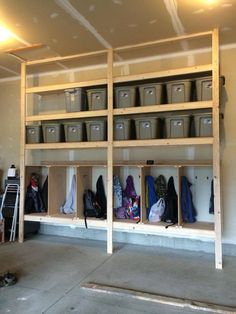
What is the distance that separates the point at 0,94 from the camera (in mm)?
5547

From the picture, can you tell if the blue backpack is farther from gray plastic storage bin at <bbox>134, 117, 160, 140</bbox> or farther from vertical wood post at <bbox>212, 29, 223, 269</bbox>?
gray plastic storage bin at <bbox>134, 117, 160, 140</bbox>

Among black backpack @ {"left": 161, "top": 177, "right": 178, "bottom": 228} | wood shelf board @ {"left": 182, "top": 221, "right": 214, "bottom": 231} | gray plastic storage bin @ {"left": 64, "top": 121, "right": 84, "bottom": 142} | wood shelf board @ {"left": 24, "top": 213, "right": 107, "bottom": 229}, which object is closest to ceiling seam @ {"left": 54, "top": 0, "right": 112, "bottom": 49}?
gray plastic storage bin @ {"left": 64, "top": 121, "right": 84, "bottom": 142}

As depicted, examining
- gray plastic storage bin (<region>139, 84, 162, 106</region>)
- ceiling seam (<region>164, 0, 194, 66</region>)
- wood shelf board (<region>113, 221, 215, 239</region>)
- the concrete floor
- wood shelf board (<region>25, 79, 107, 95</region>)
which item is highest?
ceiling seam (<region>164, 0, 194, 66</region>)

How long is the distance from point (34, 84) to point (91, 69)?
119 centimetres

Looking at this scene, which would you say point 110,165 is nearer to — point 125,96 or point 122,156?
point 122,156

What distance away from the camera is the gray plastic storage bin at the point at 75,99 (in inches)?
169

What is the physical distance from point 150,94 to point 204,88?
0.71 meters

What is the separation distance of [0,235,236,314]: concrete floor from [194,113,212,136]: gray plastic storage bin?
1665 millimetres

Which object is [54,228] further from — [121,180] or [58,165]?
[121,180]

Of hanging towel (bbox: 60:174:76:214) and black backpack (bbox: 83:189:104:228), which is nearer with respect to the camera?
black backpack (bbox: 83:189:104:228)

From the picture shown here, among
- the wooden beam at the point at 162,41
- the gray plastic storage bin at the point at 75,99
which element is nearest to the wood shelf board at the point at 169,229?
the gray plastic storage bin at the point at 75,99

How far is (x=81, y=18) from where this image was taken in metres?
3.30

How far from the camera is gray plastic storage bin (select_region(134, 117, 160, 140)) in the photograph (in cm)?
384

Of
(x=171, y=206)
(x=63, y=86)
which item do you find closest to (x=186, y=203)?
(x=171, y=206)
